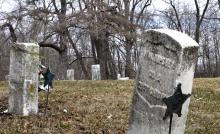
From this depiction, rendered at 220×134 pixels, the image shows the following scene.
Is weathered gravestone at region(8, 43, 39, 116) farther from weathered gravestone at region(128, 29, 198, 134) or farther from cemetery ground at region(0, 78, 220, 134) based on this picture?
weathered gravestone at region(128, 29, 198, 134)

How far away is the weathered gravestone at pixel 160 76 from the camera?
6494 mm

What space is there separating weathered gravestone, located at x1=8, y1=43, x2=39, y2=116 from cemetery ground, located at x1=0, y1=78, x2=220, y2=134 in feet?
0.93

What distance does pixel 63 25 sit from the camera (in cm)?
3092

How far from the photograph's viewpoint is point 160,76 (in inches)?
266

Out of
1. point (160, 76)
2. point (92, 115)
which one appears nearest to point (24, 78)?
point (92, 115)

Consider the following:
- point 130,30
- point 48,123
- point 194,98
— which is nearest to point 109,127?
point 48,123

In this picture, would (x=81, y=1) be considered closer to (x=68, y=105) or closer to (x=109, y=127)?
(x=68, y=105)

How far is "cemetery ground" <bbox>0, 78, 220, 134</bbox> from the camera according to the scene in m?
9.75

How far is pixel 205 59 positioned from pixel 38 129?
208ft

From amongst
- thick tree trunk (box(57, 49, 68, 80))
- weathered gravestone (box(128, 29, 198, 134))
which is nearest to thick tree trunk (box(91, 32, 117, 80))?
thick tree trunk (box(57, 49, 68, 80))

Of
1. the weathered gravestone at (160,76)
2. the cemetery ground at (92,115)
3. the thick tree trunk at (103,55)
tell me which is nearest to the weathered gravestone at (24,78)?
the cemetery ground at (92,115)

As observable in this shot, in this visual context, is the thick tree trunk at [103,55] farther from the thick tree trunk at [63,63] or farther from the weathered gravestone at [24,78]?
the weathered gravestone at [24,78]

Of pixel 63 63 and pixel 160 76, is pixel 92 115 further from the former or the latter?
pixel 63 63

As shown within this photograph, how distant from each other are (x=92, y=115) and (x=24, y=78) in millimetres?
1515
